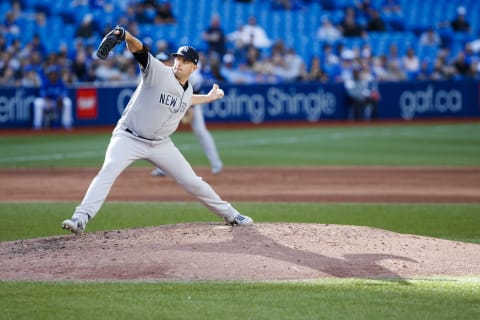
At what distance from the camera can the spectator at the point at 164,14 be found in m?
29.0

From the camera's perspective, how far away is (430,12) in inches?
1352

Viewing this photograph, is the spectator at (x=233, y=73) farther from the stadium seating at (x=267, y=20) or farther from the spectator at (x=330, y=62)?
the spectator at (x=330, y=62)

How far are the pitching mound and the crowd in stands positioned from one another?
1513 cm

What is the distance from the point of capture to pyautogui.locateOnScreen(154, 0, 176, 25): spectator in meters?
29.0

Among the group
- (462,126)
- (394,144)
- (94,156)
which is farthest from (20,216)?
(462,126)

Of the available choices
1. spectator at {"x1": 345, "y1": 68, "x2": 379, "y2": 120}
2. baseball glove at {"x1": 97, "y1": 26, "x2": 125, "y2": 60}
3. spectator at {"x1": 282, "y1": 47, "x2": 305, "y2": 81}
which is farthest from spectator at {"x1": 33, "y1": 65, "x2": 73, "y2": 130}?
baseball glove at {"x1": 97, "y1": 26, "x2": 125, "y2": 60}

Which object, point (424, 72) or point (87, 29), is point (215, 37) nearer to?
point (87, 29)

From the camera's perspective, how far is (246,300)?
274 inches

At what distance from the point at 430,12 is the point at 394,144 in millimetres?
12684

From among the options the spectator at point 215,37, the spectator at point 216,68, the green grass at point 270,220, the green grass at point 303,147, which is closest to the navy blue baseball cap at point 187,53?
the green grass at point 270,220

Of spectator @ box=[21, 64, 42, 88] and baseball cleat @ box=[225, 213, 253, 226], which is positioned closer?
baseball cleat @ box=[225, 213, 253, 226]

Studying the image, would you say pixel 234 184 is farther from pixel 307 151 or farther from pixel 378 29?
pixel 378 29

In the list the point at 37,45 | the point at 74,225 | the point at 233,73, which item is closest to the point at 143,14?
the point at 233,73

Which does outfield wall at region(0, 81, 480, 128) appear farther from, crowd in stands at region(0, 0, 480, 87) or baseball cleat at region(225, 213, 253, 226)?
baseball cleat at region(225, 213, 253, 226)
